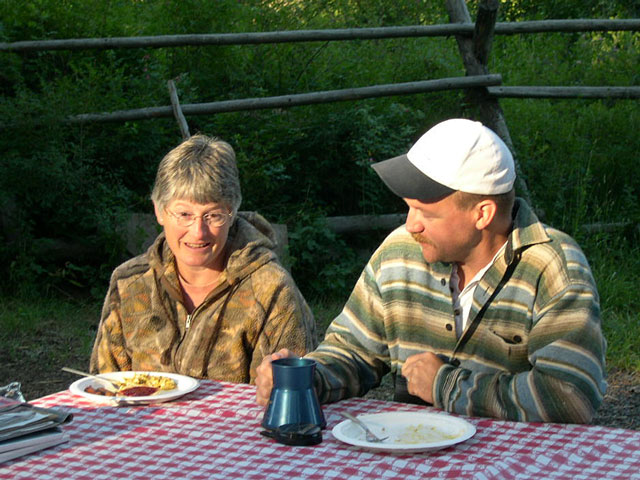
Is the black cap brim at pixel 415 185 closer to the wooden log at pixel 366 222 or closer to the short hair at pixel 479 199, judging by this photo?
the short hair at pixel 479 199

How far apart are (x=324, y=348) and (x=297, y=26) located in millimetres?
6460

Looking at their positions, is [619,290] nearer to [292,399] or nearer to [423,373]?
[423,373]

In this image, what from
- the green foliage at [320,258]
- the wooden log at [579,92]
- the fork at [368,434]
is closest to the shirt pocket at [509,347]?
the fork at [368,434]

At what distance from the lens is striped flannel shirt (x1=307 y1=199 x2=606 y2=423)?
7.87ft

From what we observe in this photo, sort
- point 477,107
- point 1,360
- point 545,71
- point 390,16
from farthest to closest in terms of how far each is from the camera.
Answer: point 390,16 → point 545,71 → point 477,107 → point 1,360

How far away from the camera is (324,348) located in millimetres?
2873

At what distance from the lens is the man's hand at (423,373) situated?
8.21 ft

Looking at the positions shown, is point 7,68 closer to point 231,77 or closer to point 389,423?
point 231,77

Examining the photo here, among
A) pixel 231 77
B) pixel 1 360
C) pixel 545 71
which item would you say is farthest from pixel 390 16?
pixel 1 360

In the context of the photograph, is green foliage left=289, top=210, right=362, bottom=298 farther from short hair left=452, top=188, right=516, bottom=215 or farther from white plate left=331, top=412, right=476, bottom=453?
white plate left=331, top=412, right=476, bottom=453

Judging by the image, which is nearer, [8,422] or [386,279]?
[8,422]

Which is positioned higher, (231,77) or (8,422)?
(231,77)

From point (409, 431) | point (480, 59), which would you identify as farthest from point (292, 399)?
point (480, 59)

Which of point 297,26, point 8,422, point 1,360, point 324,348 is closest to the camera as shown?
point 8,422
